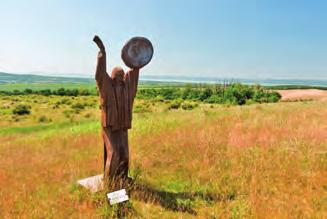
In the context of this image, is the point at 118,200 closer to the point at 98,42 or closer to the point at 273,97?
the point at 98,42

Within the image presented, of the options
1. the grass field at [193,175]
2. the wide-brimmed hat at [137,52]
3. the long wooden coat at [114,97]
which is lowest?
the grass field at [193,175]

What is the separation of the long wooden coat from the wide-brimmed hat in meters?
0.20

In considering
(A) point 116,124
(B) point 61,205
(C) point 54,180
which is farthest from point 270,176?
(C) point 54,180

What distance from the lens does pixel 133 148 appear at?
8812 mm

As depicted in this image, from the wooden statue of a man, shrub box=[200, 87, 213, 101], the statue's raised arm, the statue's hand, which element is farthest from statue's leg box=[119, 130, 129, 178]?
shrub box=[200, 87, 213, 101]

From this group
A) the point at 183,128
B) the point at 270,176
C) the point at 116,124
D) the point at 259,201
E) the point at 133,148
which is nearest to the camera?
the point at 259,201

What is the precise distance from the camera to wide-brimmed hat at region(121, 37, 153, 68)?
5648 mm

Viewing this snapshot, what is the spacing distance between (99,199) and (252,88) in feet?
229

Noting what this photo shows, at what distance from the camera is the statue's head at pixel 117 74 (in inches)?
223

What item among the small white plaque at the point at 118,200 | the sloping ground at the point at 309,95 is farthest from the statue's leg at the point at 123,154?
the sloping ground at the point at 309,95

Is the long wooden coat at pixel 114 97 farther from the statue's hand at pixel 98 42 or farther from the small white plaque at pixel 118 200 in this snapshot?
the small white plaque at pixel 118 200

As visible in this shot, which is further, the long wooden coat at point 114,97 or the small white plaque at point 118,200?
the long wooden coat at point 114,97

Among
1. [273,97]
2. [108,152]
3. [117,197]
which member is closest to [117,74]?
[108,152]

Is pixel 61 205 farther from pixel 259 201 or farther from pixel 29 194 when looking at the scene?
pixel 259 201
